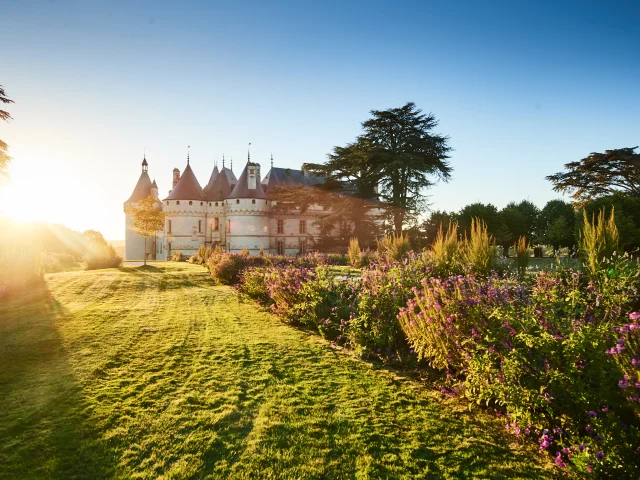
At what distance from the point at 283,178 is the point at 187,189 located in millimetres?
12311

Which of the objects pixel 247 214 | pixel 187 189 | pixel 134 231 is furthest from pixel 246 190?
pixel 134 231

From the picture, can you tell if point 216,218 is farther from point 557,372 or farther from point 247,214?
point 557,372

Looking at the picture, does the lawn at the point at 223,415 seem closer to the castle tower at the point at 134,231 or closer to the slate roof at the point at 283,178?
the castle tower at the point at 134,231

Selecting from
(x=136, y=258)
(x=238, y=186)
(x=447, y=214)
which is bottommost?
(x=136, y=258)

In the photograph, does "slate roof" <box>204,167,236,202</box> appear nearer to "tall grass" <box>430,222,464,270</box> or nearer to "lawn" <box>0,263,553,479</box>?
"tall grass" <box>430,222,464,270</box>

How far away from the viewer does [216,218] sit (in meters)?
43.6

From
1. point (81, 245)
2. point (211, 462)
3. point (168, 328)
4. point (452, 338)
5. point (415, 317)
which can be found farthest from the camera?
point (81, 245)

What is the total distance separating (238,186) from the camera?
4209 cm

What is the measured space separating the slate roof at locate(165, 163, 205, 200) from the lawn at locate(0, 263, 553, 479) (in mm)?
36983

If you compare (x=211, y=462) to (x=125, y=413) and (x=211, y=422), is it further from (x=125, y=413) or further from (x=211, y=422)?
(x=125, y=413)

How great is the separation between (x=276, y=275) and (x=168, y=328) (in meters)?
3.18

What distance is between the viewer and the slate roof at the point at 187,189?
41994 millimetres

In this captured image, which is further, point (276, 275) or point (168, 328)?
point (276, 275)

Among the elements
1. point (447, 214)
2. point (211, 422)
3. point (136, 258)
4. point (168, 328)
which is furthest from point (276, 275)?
point (136, 258)
